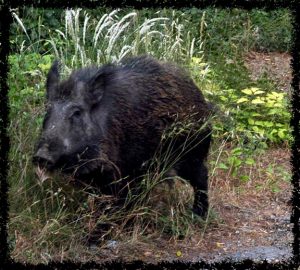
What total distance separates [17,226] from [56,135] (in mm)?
743

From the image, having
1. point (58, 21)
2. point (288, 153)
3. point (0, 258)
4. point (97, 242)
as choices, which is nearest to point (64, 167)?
point (97, 242)

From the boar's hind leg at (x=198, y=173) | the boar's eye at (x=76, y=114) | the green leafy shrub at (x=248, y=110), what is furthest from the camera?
the green leafy shrub at (x=248, y=110)

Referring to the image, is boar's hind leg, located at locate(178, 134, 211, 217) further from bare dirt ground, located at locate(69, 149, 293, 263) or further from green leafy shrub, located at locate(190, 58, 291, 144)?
green leafy shrub, located at locate(190, 58, 291, 144)

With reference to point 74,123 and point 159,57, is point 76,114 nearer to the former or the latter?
point 74,123

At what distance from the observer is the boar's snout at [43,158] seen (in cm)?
569

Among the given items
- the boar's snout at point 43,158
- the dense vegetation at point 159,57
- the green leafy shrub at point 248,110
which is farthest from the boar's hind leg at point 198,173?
the boar's snout at point 43,158

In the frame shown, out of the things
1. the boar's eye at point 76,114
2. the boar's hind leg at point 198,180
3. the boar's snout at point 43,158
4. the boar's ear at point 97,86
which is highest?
the boar's ear at point 97,86

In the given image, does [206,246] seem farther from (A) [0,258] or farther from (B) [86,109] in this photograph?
(A) [0,258]

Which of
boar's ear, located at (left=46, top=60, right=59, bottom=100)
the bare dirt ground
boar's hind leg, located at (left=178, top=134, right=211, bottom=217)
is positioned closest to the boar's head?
boar's ear, located at (left=46, top=60, right=59, bottom=100)

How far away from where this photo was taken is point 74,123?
606 centimetres

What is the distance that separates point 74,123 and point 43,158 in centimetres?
49

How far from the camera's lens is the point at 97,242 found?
595 centimetres

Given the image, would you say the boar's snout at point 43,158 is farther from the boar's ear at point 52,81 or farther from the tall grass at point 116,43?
the tall grass at point 116,43

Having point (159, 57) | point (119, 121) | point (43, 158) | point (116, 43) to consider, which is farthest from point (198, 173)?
point (116, 43)
